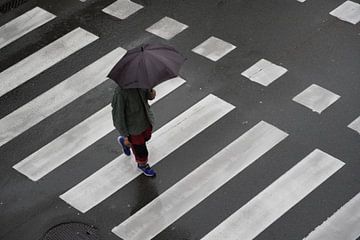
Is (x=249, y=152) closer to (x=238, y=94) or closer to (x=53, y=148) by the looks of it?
(x=238, y=94)

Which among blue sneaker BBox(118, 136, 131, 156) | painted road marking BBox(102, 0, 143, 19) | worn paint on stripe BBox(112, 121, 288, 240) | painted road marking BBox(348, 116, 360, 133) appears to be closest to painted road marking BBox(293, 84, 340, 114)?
painted road marking BBox(348, 116, 360, 133)

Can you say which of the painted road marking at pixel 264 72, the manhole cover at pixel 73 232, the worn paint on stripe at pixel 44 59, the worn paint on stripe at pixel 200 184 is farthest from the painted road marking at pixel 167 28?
the manhole cover at pixel 73 232

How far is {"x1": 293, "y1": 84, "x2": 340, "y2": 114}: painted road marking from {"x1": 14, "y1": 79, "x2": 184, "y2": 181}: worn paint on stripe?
113 inches

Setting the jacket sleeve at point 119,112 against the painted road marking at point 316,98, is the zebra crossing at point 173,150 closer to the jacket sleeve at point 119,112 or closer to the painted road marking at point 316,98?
the painted road marking at point 316,98

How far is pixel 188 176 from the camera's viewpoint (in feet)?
34.8

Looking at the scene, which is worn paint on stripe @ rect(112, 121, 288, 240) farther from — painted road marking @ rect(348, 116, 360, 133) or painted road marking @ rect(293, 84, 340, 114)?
painted road marking @ rect(348, 116, 360, 133)

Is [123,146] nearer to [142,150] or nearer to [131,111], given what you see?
[142,150]

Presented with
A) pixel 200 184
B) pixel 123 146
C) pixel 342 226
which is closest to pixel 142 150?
pixel 123 146

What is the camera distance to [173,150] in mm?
11016

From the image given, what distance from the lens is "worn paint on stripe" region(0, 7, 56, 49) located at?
13620 millimetres

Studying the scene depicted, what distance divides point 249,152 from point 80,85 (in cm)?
309

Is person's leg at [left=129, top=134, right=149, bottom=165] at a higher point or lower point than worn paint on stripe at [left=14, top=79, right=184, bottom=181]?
higher

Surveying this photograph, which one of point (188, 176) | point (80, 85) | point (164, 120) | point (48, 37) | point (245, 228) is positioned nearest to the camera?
point (245, 228)

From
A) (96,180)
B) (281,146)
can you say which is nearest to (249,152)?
(281,146)
